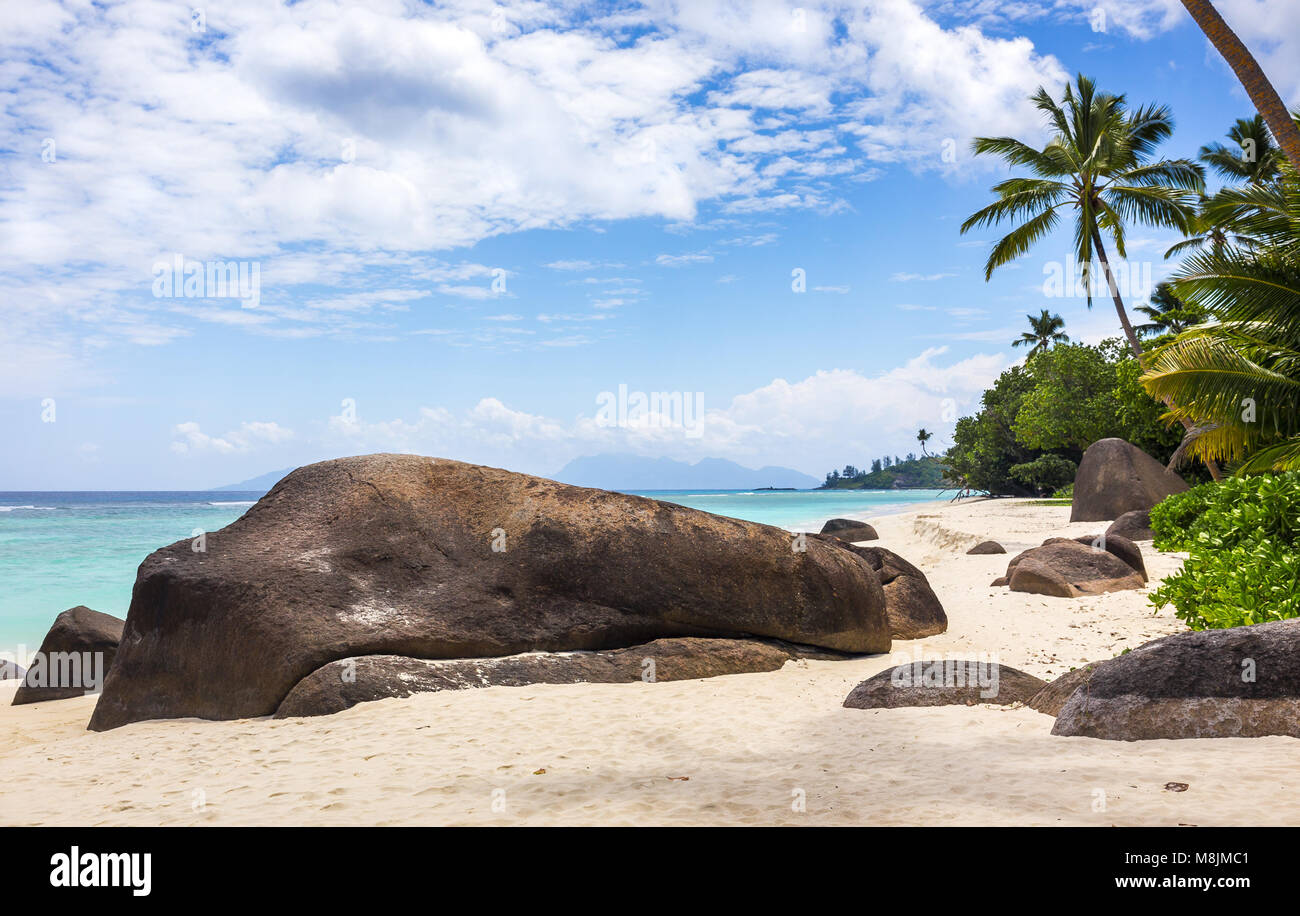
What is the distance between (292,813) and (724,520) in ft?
20.3

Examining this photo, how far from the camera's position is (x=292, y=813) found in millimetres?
4859

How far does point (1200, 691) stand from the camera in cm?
548

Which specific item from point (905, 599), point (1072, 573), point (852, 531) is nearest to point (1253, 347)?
point (1072, 573)

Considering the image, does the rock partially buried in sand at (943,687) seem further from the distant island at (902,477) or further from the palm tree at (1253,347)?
the distant island at (902,477)

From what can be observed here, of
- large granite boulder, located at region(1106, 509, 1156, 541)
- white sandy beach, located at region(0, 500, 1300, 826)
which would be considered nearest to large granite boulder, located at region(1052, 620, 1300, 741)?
white sandy beach, located at region(0, 500, 1300, 826)

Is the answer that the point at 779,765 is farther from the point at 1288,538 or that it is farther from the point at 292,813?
the point at 1288,538

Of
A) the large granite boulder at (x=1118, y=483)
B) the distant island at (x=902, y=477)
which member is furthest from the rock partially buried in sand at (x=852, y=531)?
the distant island at (x=902, y=477)

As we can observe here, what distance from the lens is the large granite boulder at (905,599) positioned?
11.5 meters

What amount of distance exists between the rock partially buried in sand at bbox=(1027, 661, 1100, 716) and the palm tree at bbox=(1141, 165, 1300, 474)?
771 centimetres

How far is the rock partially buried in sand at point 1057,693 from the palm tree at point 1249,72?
5425 millimetres

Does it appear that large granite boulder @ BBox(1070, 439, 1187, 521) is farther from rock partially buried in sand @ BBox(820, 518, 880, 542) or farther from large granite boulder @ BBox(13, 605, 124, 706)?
large granite boulder @ BBox(13, 605, 124, 706)

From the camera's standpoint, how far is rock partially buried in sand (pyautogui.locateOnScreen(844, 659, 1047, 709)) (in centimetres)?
713
